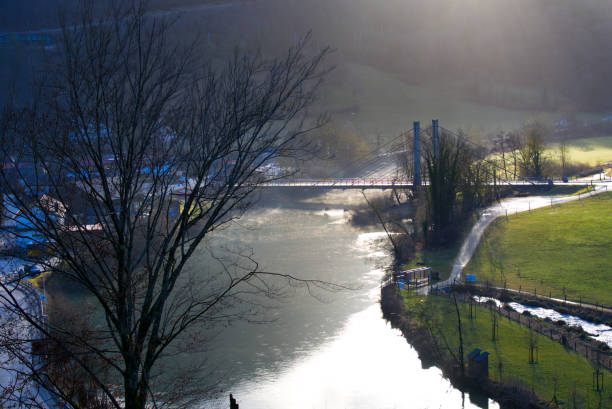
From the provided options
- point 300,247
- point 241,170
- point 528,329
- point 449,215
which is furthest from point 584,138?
point 241,170

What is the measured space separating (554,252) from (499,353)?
26.2 ft

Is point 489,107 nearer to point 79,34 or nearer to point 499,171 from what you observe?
point 499,171

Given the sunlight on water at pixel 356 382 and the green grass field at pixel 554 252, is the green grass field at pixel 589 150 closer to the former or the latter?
the green grass field at pixel 554 252

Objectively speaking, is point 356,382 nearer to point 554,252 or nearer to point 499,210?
point 554,252

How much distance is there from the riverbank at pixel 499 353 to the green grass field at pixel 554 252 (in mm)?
2590

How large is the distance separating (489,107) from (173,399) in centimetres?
6622

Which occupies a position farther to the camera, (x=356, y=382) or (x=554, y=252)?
(x=554, y=252)

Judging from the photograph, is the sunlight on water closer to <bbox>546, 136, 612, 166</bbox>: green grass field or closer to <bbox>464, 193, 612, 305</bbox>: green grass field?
<bbox>464, 193, 612, 305</bbox>: green grass field

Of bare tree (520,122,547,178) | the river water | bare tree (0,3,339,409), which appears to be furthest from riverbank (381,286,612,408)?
bare tree (520,122,547,178)

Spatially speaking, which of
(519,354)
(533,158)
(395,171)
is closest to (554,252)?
(519,354)

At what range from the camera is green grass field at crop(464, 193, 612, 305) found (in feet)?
46.5

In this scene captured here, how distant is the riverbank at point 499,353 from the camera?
8688 mm

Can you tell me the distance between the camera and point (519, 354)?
10.1 meters

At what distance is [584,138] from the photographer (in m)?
44.3
